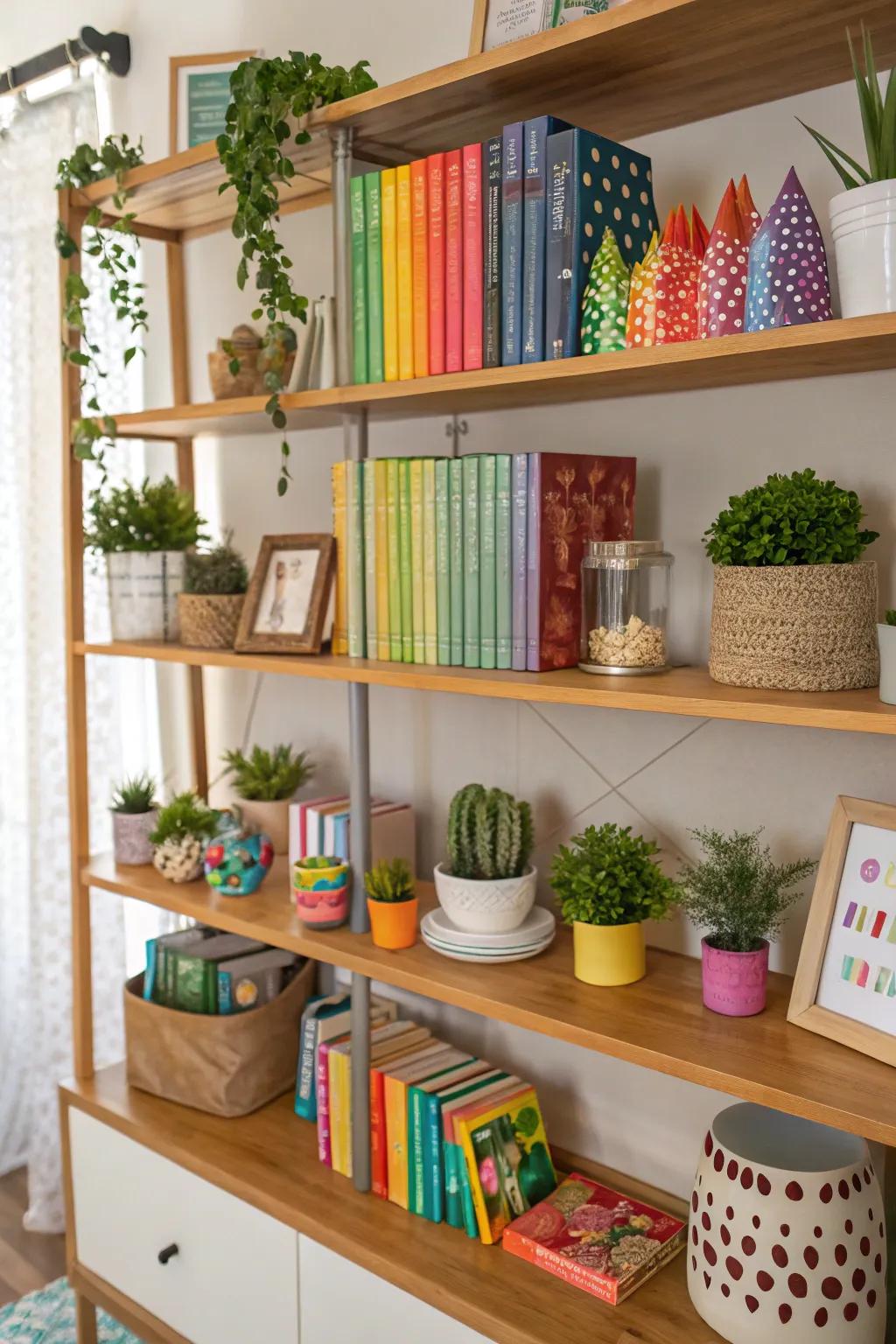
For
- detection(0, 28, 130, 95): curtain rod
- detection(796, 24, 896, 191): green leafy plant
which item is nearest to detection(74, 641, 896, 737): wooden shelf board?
detection(796, 24, 896, 191): green leafy plant

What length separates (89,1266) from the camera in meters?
2.00

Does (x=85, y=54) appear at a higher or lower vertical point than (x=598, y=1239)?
higher

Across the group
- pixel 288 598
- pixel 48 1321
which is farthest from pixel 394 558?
pixel 48 1321

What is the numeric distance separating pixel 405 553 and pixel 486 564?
0.47 ft

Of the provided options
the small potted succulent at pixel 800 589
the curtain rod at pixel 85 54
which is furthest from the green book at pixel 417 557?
the curtain rod at pixel 85 54

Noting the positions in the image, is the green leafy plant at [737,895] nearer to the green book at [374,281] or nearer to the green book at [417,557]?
the green book at [417,557]

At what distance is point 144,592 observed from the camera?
1.97m

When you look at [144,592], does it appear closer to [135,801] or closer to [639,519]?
[135,801]

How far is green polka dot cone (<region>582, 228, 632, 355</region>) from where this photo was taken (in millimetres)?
1264

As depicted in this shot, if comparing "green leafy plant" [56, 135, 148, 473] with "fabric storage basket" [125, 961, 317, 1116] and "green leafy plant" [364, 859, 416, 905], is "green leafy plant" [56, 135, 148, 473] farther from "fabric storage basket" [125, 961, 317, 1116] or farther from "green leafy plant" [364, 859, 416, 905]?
"fabric storage basket" [125, 961, 317, 1116]

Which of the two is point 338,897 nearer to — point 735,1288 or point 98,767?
point 735,1288

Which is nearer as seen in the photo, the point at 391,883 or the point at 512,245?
the point at 512,245

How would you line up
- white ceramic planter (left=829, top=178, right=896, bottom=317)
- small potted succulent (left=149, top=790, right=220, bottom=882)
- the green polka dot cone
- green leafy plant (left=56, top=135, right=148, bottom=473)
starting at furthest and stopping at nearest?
small potted succulent (left=149, top=790, right=220, bottom=882) → green leafy plant (left=56, top=135, right=148, bottom=473) → the green polka dot cone → white ceramic planter (left=829, top=178, right=896, bottom=317)

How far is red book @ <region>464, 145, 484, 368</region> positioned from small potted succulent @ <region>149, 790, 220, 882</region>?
933 millimetres
